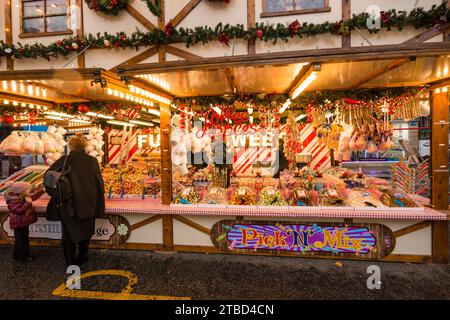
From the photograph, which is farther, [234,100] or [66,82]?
[234,100]

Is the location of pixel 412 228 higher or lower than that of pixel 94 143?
lower

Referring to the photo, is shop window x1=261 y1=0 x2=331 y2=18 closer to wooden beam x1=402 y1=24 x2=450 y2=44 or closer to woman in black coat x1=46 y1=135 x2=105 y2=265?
wooden beam x1=402 y1=24 x2=450 y2=44

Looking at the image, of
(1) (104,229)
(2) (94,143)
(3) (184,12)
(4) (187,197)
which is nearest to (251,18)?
(3) (184,12)

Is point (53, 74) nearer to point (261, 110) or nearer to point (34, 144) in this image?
point (34, 144)

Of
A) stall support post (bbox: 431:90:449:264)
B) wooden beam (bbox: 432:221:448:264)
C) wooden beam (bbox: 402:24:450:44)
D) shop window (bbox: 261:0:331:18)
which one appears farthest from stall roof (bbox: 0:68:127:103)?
wooden beam (bbox: 432:221:448:264)

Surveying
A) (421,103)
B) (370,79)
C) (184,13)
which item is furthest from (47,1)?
(421,103)

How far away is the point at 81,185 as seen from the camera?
14.2 ft

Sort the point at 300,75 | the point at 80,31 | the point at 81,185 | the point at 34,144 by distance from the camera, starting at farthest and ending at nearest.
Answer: the point at 34,144 → the point at 80,31 → the point at 81,185 → the point at 300,75

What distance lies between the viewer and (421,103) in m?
4.92

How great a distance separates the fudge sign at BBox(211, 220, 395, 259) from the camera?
15.0 ft

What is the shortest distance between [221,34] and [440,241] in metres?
5.98

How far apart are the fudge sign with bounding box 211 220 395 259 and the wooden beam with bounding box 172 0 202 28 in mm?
4516

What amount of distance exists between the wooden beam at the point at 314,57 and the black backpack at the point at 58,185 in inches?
86.2

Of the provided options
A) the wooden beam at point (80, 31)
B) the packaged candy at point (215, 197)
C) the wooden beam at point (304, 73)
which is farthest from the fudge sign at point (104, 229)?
the wooden beam at point (304, 73)
